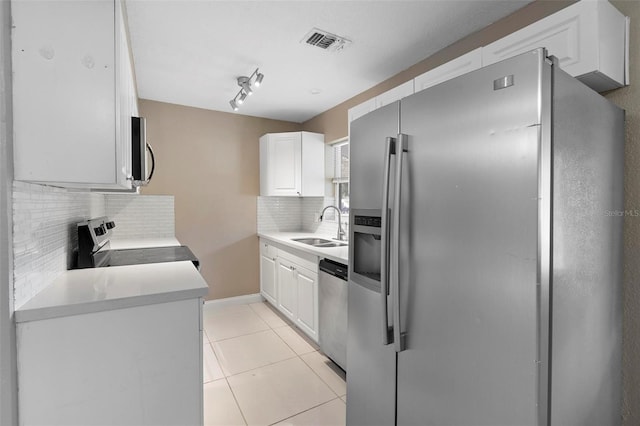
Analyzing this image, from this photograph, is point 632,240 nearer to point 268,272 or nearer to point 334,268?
point 334,268

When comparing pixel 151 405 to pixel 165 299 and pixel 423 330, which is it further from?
pixel 423 330

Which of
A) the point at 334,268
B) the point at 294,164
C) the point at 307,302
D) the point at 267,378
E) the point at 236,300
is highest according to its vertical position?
the point at 294,164

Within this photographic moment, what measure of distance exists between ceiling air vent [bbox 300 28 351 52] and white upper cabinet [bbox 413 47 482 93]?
0.60 metres

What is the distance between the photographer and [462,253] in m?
1.05

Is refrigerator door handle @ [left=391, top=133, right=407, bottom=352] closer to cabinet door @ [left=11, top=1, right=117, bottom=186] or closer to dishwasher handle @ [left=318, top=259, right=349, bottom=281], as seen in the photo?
dishwasher handle @ [left=318, top=259, right=349, bottom=281]

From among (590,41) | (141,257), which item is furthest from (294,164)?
(590,41)

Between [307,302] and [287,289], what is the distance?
1.50 ft

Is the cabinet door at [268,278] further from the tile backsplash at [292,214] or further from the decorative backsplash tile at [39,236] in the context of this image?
the decorative backsplash tile at [39,236]

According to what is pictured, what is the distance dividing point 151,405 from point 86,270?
87 centimetres

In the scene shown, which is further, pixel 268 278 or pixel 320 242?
pixel 268 278

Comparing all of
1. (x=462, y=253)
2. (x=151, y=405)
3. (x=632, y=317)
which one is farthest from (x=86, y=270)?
(x=632, y=317)

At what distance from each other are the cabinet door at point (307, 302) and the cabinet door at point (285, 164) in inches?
46.5

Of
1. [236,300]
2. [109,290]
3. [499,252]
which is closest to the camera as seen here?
[499,252]

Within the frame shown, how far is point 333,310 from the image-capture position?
2350 millimetres
